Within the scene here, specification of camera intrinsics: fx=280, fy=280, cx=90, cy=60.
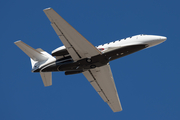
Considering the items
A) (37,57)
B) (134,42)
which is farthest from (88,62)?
(37,57)

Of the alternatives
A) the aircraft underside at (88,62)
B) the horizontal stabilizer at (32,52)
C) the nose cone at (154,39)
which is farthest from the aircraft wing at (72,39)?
the nose cone at (154,39)

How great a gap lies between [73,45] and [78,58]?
1978 mm

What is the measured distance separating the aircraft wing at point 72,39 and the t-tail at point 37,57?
3.80 m

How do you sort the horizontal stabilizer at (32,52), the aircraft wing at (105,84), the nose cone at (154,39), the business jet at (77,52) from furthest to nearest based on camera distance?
1. the aircraft wing at (105,84)
2. the horizontal stabilizer at (32,52)
3. the nose cone at (154,39)
4. the business jet at (77,52)

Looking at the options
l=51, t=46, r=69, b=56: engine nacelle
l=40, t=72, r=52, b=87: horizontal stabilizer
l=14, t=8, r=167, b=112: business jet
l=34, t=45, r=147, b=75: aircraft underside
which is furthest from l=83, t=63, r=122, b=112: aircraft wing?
l=51, t=46, r=69, b=56: engine nacelle

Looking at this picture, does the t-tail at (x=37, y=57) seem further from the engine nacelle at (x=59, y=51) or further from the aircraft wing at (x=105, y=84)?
the aircraft wing at (x=105, y=84)

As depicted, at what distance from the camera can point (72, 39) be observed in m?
32.9

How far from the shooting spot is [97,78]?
3972cm

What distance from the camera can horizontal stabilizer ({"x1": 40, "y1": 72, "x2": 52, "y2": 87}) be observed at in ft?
127

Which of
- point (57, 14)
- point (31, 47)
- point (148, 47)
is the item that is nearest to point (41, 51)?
point (31, 47)

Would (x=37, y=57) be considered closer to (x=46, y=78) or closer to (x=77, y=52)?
(x=46, y=78)

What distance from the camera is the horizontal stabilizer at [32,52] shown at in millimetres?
35888

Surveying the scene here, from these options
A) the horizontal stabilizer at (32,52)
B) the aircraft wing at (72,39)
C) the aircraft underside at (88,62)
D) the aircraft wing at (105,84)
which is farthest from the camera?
the aircraft wing at (105,84)

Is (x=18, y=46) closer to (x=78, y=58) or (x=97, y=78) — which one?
(x=78, y=58)
